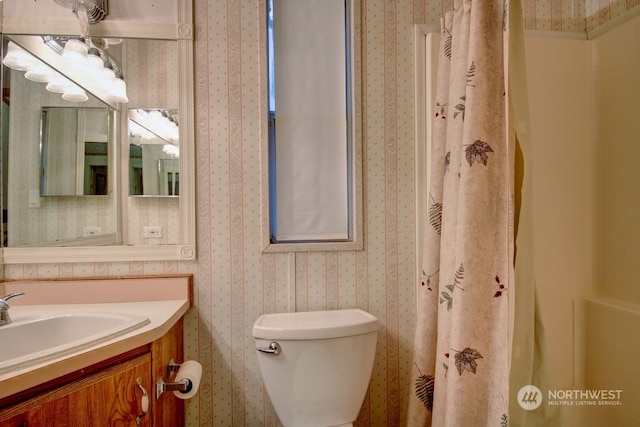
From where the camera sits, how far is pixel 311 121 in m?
1.31

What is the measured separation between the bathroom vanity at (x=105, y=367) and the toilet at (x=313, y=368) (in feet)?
1.07

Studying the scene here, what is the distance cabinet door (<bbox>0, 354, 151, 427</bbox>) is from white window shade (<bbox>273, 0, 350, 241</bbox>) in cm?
67

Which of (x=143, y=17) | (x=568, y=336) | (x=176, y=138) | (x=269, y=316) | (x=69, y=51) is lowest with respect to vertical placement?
(x=568, y=336)

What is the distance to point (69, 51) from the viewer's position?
1.19m

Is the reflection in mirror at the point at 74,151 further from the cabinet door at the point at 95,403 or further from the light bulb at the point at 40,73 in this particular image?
the cabinet door at the point at 95,403

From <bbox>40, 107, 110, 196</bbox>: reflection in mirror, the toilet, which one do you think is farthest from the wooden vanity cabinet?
<bbox>40, 107, 110, 196</bbox>: reflection in mirror

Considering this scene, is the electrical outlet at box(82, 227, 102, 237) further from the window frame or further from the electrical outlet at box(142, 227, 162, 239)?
the window frame

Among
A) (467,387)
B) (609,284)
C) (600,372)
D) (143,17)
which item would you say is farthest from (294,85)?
(600,372)

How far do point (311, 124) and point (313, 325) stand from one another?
0.81 m

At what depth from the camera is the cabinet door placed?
67 centimetres

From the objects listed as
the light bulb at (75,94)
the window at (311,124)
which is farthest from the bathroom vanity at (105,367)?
the light bulb at (75,94)

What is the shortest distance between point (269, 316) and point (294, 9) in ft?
4.22

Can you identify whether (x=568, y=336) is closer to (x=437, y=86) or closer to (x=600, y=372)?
(x=600, y=372)

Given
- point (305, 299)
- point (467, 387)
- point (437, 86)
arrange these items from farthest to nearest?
point (305, 299) → point (437, 86) → point (467, 387)
